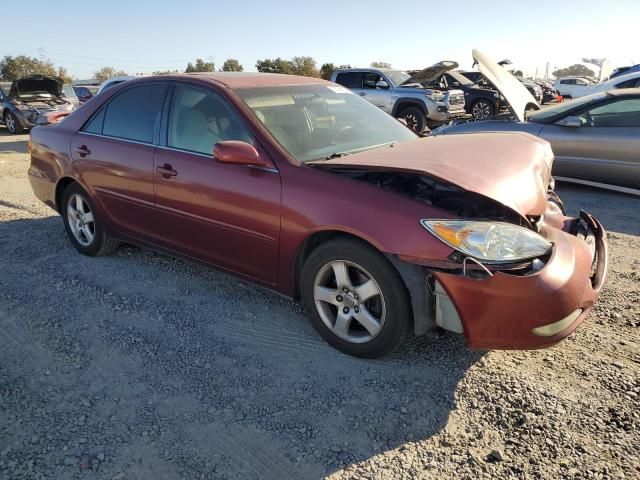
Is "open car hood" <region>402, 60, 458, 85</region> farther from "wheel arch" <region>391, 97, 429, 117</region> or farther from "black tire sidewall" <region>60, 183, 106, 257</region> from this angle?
"black tire sidewall" <region>60, 183, 106, 257</region>

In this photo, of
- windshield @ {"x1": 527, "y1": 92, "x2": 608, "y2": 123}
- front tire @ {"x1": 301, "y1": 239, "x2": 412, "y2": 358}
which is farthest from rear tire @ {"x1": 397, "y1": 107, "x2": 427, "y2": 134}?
front tire @ {"x1": 301, "y1": 239, "x2": 412, "y2": 358}

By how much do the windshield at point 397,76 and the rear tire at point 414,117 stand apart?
103 centimetres

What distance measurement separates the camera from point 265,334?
3.34 metres

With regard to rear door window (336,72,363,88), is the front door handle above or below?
below

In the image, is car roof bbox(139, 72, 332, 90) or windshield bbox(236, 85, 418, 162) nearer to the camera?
windshield bbox(236, 85, 418, 162)

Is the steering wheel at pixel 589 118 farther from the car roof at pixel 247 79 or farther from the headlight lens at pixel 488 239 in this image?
the headlight lens at pixel 488 239

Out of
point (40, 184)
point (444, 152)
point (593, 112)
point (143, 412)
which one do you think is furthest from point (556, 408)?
point (593, 112)

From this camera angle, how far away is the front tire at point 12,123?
51.0 feet

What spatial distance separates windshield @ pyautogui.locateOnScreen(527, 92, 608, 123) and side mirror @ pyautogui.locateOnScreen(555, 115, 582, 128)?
0.17 meters

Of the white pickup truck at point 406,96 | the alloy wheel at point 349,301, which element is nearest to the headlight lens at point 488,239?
the alloy wheel at point 349,301

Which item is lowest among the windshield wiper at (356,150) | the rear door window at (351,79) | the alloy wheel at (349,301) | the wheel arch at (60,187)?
the alloy wheel at (349,301)

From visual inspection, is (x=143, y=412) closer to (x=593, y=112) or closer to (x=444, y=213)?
(x=444, y=213)

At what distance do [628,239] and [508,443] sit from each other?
11.5ft

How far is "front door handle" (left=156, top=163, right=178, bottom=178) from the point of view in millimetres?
3689
